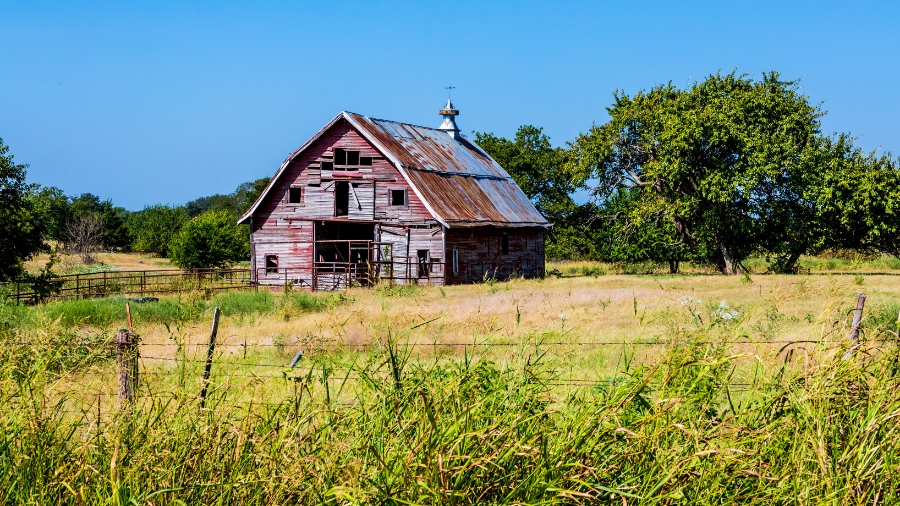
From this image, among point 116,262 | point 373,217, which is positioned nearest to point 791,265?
point 373,217

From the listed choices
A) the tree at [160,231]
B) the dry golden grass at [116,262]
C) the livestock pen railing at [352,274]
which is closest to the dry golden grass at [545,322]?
the livestock pen railing at [352,274]

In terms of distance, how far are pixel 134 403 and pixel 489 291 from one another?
23.5 meters

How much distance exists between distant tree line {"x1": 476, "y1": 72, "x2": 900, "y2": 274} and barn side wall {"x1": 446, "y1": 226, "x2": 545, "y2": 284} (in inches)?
166

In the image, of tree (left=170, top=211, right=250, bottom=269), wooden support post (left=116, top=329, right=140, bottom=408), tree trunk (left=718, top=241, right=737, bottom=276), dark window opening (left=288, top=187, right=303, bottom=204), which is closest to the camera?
wooden support post (left=116, top=329, right=140, bottom=408)

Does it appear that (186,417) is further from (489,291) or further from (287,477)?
(489,291)

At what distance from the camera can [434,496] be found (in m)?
3.46

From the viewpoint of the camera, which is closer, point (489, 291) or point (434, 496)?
point (434, 496)

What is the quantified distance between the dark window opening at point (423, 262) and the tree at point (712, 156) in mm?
10327

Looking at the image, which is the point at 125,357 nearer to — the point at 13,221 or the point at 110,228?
the point at 13,221

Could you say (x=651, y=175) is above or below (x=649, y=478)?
above

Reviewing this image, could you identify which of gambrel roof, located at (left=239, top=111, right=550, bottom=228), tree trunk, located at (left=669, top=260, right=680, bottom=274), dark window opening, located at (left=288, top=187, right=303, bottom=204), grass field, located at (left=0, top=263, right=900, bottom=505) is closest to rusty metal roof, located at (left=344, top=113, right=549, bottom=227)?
gambrel roof, located at (left=239, top=111, right=550, bottom=228)

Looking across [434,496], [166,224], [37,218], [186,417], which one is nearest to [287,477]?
[434,496]

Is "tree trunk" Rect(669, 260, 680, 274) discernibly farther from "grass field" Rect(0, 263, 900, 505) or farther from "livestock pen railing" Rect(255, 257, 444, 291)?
"grass field" Rect(0, 263, 900, 505)

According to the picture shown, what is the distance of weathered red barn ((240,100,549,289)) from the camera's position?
3247cm
